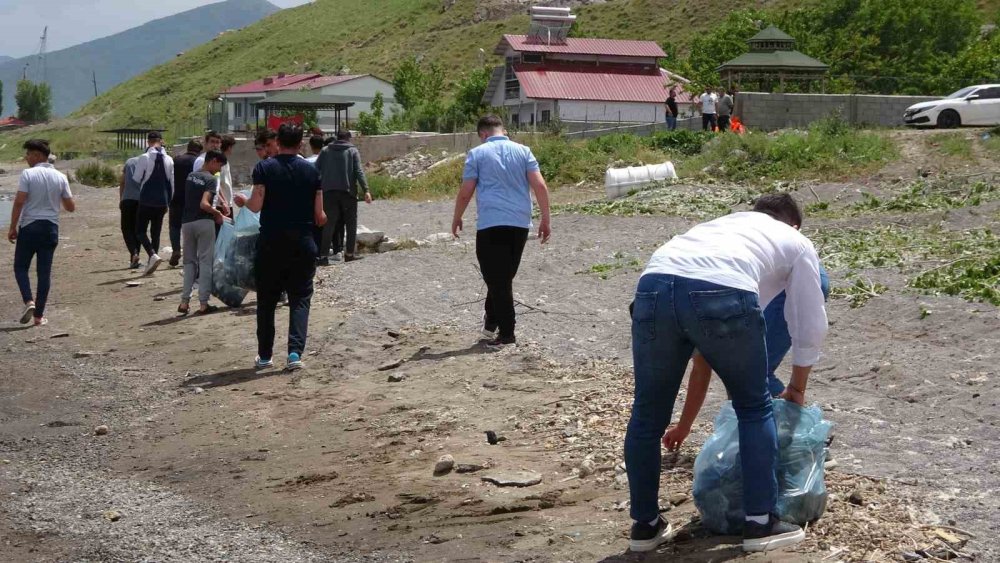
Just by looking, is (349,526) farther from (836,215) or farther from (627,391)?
(836,215)

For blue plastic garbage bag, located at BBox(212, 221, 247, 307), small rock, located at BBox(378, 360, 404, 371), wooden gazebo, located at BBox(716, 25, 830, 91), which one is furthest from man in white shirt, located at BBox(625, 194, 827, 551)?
wooden gazebo, located at BBox(716, 25, 830, 91)

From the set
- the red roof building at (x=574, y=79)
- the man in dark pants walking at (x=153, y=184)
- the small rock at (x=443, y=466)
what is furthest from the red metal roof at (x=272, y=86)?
the small rock at (x=443, y=466)

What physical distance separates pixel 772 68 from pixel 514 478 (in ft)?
118

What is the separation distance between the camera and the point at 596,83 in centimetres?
6116

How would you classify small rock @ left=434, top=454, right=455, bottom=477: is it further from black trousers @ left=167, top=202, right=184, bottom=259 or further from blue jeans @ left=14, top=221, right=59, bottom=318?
black trousers @ left=167, top=202, right=184, bottom=259

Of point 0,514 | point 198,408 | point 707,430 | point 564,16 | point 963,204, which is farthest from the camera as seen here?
point 564,16

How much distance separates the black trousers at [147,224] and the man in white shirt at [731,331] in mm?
11654

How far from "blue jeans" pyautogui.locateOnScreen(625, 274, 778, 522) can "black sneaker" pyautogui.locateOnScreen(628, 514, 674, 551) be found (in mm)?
74

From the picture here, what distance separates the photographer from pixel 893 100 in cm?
3300

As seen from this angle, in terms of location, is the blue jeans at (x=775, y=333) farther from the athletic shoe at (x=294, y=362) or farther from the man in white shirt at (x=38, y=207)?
the man in white shirt at (x=38, y=207)

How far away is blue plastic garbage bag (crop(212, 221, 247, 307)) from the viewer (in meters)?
11.3

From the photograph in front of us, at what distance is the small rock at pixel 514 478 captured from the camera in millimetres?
6117

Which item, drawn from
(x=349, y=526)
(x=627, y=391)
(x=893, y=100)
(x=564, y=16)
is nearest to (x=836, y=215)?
(x=627, y=391)

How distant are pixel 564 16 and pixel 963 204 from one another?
49.9 metres
